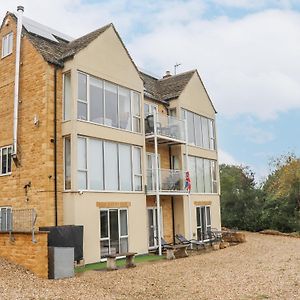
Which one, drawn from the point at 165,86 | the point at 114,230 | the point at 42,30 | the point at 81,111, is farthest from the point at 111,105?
the point at 165,86

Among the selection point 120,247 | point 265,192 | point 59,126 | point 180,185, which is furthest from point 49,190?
point 265,192

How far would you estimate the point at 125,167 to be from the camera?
1930 centimetres

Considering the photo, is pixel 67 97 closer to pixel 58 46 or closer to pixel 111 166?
pixel 58 46

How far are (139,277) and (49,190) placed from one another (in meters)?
5.59

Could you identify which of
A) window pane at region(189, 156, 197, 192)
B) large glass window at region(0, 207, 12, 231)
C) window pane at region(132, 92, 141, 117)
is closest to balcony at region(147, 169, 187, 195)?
window pane at region(189, 156, 197, 192)

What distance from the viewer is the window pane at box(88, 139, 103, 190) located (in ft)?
57.3

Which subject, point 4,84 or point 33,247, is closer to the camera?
point 33,247

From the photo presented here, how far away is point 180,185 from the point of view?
2284 cm

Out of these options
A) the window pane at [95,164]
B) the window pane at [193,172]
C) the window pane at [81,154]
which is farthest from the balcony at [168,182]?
the window pane at [81,154]

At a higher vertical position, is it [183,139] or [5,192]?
[183,139]

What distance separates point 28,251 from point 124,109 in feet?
28.8

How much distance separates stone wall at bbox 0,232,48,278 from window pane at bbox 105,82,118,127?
6.78 metres

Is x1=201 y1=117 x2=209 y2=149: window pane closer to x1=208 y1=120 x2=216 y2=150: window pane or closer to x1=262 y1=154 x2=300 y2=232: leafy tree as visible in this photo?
x1=208 y1=120 x2=216 y2=150: window pane

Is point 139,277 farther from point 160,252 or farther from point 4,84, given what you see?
point 4,84
